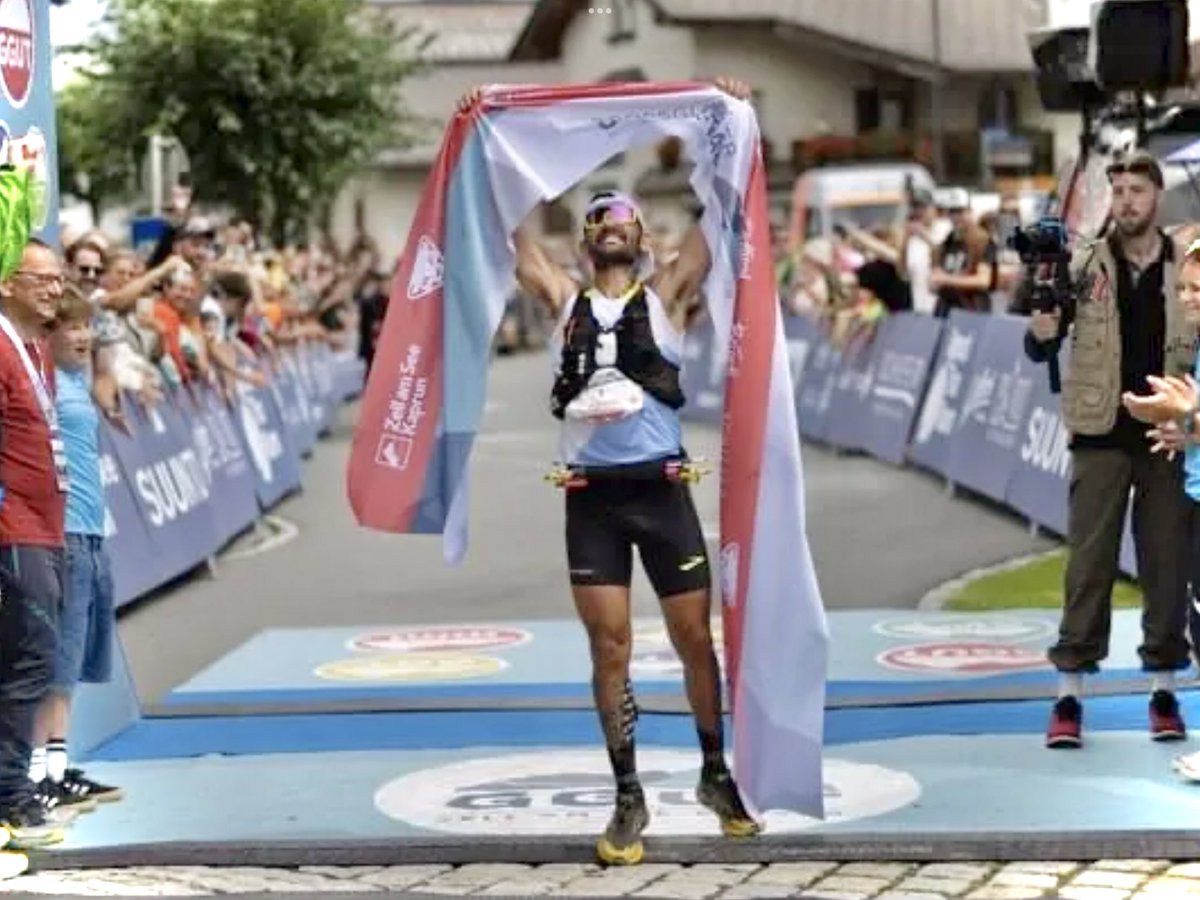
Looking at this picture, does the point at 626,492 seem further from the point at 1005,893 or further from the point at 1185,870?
the point at 1185,870

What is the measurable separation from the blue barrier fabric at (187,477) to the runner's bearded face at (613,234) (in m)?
5.65

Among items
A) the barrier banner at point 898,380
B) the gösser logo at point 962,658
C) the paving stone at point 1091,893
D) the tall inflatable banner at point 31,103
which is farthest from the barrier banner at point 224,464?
the paving stone at point 1091,893

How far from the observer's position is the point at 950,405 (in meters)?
19.7

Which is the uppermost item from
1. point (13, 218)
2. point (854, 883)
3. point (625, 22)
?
point (625, 22)

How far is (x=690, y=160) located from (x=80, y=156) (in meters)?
34.3

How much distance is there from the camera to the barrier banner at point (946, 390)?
19219mm

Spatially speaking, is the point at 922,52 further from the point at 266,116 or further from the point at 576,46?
the point at 266,116

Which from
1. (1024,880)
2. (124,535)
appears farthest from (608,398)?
(124,535)

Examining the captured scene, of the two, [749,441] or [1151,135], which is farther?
[1151,135]

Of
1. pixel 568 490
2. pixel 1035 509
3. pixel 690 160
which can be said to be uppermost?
pixel 690 160

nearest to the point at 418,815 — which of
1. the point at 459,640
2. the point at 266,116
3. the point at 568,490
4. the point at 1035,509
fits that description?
the point at 568,490

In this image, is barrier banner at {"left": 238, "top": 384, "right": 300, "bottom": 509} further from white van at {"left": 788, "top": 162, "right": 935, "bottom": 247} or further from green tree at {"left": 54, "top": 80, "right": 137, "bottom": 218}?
white van at {"left": 788, "top": 162, "right": 935, "bottom": 247}

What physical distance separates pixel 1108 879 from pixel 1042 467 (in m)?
9.57

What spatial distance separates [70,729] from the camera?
9195 mm
